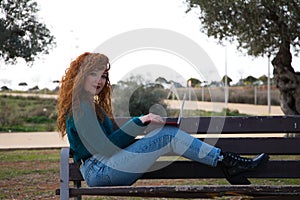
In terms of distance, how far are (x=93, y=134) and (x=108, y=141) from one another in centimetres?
13

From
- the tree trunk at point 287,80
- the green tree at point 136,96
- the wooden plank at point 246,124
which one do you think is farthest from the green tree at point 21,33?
the wooden plank at point 246,124

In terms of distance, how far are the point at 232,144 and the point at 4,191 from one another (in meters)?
4.27

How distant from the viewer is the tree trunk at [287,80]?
15484 millimetres

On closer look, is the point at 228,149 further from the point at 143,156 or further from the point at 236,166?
the point at 143,156

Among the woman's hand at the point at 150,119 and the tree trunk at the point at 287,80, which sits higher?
the tree trunk at the point at 287,80

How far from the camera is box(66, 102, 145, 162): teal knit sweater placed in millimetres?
3951

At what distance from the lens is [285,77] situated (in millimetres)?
15711

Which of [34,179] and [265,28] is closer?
[34,179]

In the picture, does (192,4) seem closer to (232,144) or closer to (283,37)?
(283,37)

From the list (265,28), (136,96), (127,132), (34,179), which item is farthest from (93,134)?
(136,96)

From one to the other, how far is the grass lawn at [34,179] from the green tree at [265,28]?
213 inches

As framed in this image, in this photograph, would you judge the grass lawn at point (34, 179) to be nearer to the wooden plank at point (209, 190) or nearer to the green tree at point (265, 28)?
the wooden plank at point (209, 190)

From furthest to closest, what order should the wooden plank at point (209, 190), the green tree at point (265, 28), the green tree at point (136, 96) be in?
the green tree at point (136, 96) < the green tree at point (265, 28) < the wooden plank at point (209, 190)

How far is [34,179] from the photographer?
29.5ft
